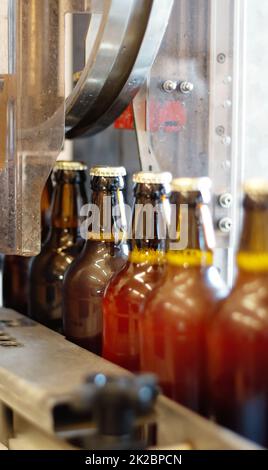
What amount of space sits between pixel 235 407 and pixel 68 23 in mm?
987

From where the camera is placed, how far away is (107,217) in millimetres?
1261

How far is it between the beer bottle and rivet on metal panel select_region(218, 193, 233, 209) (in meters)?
0.37

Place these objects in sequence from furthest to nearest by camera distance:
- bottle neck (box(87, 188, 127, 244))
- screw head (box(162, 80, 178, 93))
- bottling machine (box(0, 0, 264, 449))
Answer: screw head (box(162, 80, 178, 93)) < bottling machine (box(0, 0, 264, 449)) < bottle neck (box(87, 188, 127, 244))

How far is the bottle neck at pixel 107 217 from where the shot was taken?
1.25 metres

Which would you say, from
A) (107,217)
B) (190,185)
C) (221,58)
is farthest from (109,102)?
(190,185)

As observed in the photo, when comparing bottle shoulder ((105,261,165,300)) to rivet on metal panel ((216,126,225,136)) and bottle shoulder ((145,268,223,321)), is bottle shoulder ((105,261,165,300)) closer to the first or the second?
bottle shoulder ((145,268,223,321))

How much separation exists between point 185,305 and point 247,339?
0.12 m

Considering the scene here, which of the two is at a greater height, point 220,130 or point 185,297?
point 220,130

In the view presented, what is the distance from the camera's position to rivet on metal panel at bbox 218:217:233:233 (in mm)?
1494

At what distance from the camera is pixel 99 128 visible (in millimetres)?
1615

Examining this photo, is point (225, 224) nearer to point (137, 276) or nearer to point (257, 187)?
point (137, 276)

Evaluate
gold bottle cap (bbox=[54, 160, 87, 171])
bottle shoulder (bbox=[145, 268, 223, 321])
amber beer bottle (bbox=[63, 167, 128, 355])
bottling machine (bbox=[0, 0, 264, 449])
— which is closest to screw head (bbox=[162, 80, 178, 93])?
bottling machine (bbox=[0, 0, 264, 449])

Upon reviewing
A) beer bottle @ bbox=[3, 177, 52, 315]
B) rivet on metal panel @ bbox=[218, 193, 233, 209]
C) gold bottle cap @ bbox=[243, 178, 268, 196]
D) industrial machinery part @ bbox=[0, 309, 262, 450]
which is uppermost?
gold bottle cap @ bbox=[243, 178, 268, 196]
